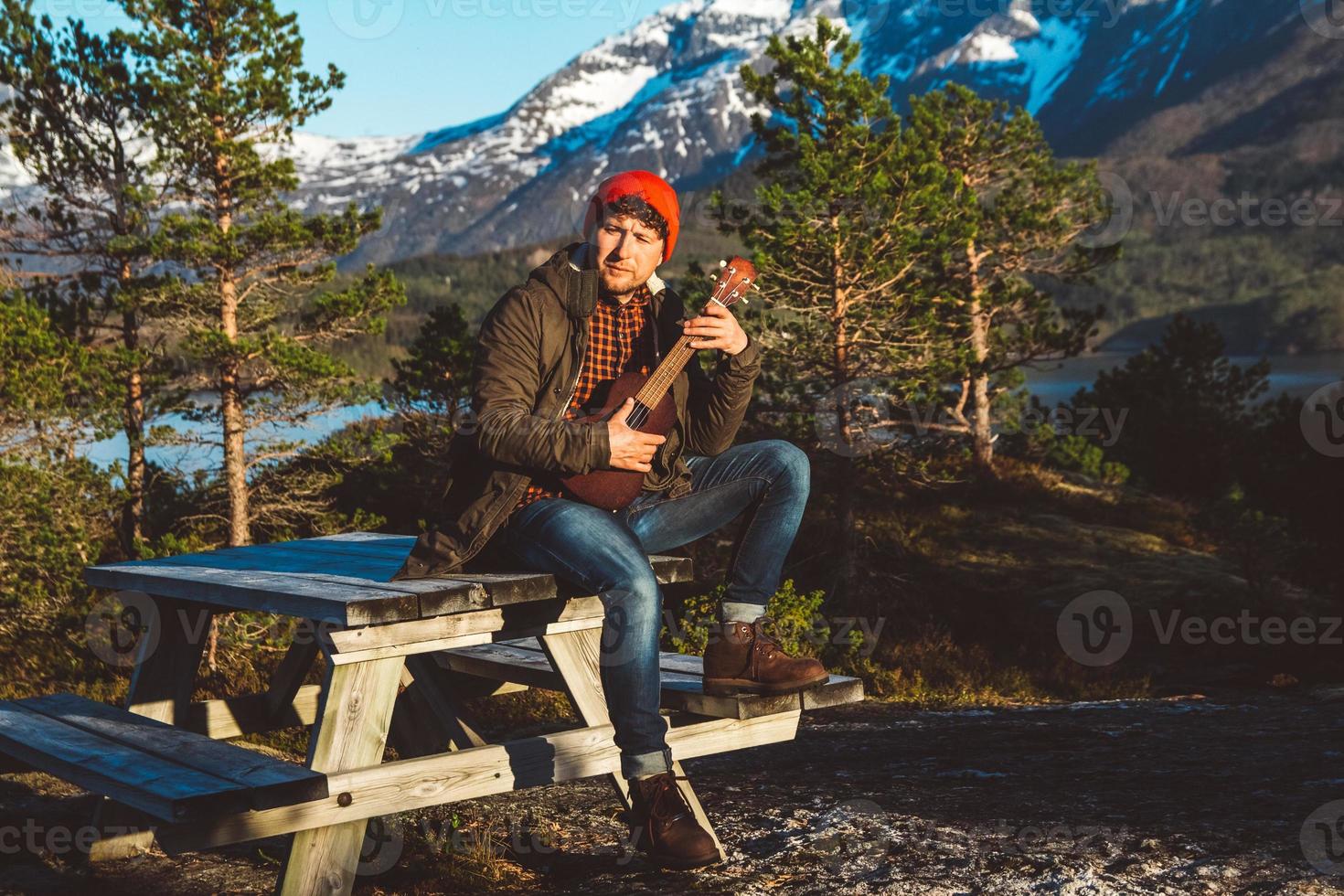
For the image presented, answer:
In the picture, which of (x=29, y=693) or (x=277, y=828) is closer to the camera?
(x=277, y=828)

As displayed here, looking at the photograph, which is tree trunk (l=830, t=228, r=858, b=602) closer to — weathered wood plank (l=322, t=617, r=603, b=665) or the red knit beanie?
the red knit beanie

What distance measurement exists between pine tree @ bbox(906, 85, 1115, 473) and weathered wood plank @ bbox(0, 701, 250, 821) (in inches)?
827

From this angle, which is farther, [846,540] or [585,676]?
[846,540]

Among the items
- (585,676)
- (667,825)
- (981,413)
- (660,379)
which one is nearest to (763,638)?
(585,676)

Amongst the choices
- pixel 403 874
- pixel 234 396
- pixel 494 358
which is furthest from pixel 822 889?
pixel 234 396

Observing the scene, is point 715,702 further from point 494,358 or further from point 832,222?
point 832,222

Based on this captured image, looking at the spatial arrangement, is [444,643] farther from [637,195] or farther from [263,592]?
[637,195]

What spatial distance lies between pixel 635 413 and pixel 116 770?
85.0 inches

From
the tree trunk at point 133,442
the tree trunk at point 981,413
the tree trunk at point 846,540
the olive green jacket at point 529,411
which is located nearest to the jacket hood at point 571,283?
the olive green jacket at point 529,411

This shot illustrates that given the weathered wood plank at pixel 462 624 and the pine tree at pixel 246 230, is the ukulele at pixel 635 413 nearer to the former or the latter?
the weathered wood plank at pixel 462 624

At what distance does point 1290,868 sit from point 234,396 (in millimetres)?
14121

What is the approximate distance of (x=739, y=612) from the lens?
470cm

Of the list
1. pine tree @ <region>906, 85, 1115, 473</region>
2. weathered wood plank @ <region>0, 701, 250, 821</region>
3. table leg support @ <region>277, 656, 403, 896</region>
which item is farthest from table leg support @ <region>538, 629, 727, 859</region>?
pine tree @ <region>906, 85, 1115, 473</region>

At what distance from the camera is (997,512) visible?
83.0 feet
